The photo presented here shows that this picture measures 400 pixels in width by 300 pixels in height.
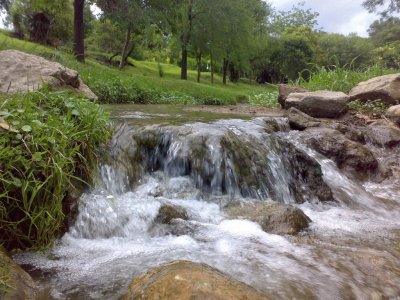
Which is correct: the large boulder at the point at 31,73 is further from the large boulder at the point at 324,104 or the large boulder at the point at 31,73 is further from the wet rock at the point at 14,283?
the large boulder at the point at 324,104

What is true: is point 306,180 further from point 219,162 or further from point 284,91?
point 284,91

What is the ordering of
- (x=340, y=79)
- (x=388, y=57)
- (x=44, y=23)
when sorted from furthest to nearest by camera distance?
(x=388, y=57) < (x=44, y=23) < (x=340, y=79)

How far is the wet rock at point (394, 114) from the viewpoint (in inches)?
277

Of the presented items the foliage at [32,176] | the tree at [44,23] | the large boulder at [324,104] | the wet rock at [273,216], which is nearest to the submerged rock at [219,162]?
the wet rock at [273,216]

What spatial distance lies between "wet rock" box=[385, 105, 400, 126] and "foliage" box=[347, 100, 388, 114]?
1.46 feet

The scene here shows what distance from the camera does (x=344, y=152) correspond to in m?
5.79

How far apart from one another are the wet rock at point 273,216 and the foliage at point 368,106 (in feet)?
17.1

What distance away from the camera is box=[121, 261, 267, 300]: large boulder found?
1769 millimetres

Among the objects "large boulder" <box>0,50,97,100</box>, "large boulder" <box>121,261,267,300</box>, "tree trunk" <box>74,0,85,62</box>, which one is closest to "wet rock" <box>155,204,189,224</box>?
"large boulder" <box>121,261,267,300</box>

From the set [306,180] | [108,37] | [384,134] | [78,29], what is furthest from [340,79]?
[108,37]

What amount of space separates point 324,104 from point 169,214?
533 centimetres

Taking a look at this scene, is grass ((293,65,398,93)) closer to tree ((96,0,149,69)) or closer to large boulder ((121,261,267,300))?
tree ((96,0,149,69))

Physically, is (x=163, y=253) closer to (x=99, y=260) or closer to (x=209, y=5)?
Result: (x=99, y=260)

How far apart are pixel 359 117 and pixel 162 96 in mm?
6226
